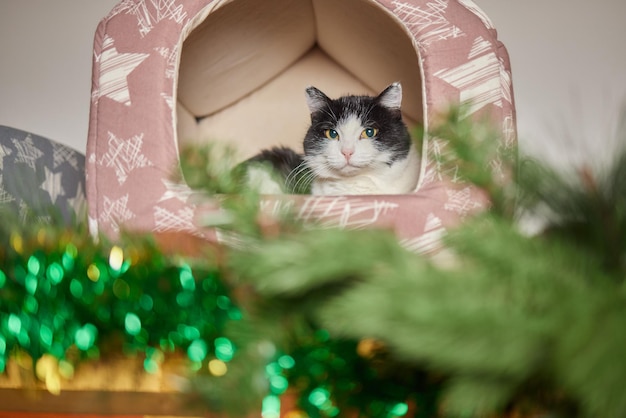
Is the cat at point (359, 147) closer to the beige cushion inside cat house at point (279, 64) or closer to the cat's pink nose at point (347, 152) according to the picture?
the cat's pink nose at point (347, 152)

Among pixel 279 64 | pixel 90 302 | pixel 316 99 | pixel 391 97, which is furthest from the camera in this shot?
pixel 279 64

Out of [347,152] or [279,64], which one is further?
[279,64]

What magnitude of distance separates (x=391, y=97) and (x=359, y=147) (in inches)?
6.2

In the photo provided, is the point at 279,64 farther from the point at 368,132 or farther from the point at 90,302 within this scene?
the point at 90,302

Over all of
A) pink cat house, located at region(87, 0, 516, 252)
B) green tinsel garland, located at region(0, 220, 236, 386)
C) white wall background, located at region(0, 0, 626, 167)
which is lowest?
white wall background, located at region(0, 0, 626, 167)

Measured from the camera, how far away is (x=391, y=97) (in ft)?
5.09

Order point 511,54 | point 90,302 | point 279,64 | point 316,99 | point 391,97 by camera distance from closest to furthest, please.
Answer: point 90,302 → point 391,97 → point 316,99 → point 279,64 → point 511,54

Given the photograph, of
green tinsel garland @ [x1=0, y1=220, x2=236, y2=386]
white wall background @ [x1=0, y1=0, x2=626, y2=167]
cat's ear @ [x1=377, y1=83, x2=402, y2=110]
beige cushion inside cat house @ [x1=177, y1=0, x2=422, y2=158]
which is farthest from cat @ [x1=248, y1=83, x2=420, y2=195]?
green tinsel garland @ [x1=0, y1=220, x2=236, y2=386]

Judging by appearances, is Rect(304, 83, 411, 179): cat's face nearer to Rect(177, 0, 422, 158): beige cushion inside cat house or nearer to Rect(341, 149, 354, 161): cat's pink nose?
Rect(341, 149, 354, 161): cat's pink nose

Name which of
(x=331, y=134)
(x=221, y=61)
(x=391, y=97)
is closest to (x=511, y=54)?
(x=391, y=97)

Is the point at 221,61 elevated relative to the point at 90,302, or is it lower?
lower

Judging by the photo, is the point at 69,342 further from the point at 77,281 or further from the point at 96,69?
the point at 96,69

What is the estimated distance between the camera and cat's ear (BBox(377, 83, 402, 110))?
5.00ft

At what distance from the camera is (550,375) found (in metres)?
0.23
